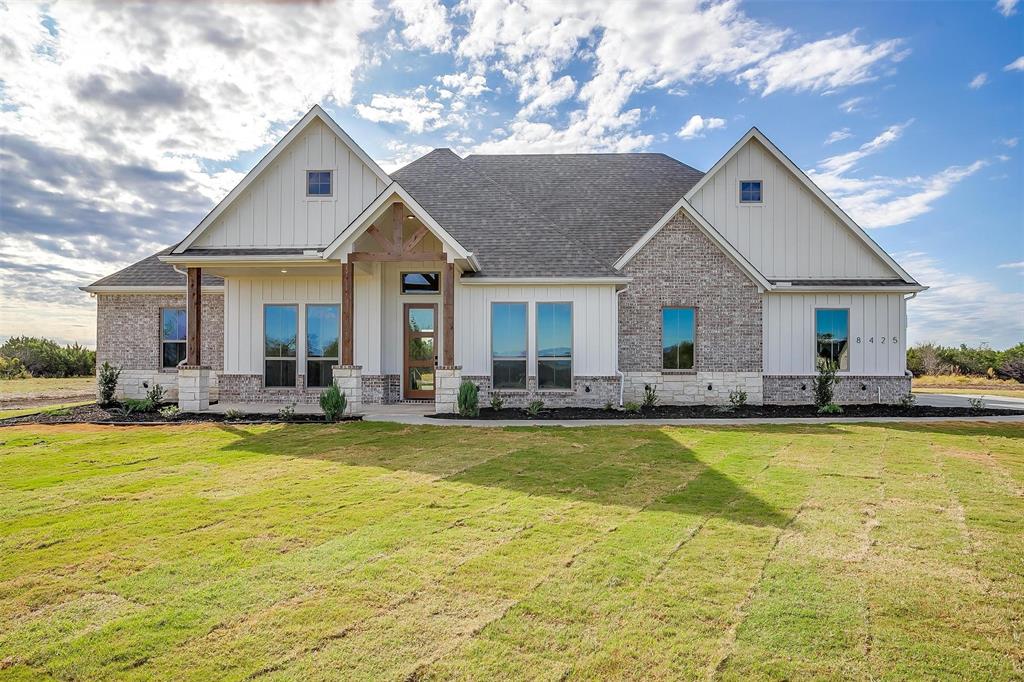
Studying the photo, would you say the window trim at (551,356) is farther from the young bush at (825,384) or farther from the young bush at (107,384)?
the young bush at (107,384)

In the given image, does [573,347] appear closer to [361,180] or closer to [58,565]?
[361,180]

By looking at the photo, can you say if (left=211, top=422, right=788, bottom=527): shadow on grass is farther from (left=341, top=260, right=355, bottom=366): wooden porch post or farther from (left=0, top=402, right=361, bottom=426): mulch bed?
(left=341, top=260, right=355, bottom=366): wooden porch post

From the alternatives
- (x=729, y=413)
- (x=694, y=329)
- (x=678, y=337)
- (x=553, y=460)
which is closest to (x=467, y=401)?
(x=553, y=460)

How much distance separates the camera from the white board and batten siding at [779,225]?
52.7 ft

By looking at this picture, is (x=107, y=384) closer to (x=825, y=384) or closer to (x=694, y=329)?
(x=694, y=329)

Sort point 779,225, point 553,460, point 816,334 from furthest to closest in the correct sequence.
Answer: point 779,225
point 816,334
point 553,460

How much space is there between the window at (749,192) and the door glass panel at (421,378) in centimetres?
1069

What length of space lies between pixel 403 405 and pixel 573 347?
193 inches

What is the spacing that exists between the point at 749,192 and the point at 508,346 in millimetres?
8852

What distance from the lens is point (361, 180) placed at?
48.7 ft

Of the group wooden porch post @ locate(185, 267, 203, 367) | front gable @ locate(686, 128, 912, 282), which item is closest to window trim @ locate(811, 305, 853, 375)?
front gable @ locate(686, 128, 912, 282)

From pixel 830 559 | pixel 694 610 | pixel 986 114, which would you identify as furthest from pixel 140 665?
pixel 986 114

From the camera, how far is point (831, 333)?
51.8ft

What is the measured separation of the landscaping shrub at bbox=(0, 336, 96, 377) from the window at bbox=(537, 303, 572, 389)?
75.3 ft
